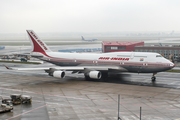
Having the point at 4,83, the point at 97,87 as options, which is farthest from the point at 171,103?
the point at 4,83

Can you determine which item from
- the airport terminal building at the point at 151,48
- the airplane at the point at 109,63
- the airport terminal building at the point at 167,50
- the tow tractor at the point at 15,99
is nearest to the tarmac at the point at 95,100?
the tow tractor at the point at 15,99

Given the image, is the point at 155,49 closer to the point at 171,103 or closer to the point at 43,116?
the point at 171,103

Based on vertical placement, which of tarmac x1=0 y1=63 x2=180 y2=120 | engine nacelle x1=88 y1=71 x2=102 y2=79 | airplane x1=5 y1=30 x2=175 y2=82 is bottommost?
tarmac x1=0 y1=63 x2=180 y2=120

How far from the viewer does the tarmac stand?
2148cm

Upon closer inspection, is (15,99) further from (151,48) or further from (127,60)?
(151,48)

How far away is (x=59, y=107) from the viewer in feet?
79.2

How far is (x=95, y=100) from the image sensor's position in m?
27.4

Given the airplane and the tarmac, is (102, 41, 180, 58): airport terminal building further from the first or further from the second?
the airplane

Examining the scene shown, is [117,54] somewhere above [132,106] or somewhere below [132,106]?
above

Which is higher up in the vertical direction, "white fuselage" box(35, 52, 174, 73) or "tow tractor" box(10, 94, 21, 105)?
"white fuselage" box(35, 52, 174, 73)

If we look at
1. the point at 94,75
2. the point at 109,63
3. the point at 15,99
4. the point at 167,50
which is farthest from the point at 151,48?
the point at 15,99

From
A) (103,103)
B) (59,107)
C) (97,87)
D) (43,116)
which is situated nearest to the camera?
(43,116)

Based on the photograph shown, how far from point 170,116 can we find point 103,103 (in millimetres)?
7566

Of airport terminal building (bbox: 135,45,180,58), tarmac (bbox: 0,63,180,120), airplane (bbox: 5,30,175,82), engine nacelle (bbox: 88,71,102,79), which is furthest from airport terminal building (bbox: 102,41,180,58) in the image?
engine nacelle (bbox: 88,71,102,79)
